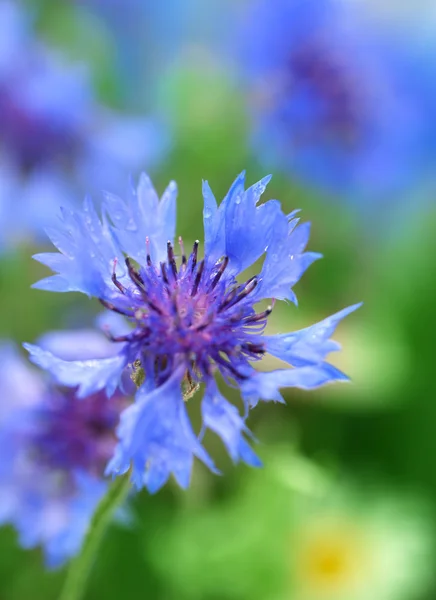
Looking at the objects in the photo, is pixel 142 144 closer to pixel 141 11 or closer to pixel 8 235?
pixel 8 235

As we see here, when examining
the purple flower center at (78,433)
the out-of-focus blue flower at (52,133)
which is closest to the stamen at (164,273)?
the purple flower center at (78,433)

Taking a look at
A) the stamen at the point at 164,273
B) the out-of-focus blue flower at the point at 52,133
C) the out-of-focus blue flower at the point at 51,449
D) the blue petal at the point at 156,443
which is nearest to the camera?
the blue petal at the point at 156,443

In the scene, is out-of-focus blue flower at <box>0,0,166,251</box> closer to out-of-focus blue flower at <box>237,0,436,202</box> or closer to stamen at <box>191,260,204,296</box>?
out-of-focus blue flower at <box>237,0,436,202</box>

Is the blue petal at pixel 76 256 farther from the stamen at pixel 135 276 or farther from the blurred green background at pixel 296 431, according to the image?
the blurred green background at pixel 296 431

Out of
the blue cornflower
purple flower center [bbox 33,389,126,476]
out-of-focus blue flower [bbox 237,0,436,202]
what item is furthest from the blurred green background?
the blue cornflower

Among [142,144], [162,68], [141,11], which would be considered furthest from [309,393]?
[141,11]

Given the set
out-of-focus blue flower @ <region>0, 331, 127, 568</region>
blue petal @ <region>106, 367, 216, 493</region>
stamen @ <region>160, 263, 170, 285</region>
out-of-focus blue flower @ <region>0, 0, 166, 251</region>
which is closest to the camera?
blue petal @ <region>106, 367, 216, 493</region>
